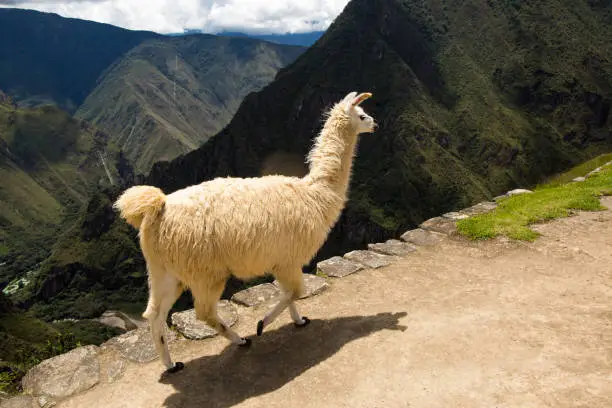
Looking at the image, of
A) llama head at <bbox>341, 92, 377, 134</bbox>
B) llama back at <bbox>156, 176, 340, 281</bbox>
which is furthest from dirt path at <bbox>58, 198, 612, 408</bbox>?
llama head at <bbox>341, 92, 377, 134</bbox>

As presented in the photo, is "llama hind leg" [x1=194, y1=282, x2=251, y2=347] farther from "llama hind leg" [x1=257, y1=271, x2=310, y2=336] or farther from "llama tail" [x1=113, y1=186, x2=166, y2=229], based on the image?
"llama tail" [x1=113, y1=186, x2=166, y2=229]

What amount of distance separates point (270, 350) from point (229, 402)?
105 cm

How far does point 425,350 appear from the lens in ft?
16.9

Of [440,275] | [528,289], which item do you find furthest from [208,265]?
[528,289]

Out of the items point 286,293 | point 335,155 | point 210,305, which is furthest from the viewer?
point 335,155

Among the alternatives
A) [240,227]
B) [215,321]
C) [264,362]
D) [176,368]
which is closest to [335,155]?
[240,227]

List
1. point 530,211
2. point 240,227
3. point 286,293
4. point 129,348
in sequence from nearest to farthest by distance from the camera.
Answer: point 240,227, point 286,293, point 129,348, point 530,211

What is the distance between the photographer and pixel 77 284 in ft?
530

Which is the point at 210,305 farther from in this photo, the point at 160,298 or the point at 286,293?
the point at 286,293

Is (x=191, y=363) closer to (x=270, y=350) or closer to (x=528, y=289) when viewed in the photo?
(x=270, y=350)

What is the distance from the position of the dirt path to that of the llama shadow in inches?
0.6

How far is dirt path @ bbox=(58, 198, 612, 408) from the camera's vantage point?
4441mm

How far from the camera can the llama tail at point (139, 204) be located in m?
4.97

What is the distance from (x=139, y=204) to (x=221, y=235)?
1064mm
